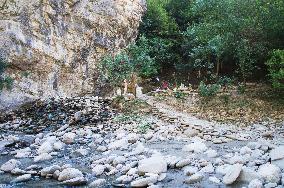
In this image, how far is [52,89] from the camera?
16.0m

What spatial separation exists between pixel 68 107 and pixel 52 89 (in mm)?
3594

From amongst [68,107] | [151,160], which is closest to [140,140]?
[151,160]

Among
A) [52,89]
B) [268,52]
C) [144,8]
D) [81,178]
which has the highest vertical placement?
[144,8]

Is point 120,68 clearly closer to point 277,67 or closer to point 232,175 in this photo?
point 277,67

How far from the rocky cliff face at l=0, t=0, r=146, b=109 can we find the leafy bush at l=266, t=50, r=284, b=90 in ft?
26.8

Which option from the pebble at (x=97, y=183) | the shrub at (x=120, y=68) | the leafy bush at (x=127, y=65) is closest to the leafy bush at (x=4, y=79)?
the leafy bush at (x=127, y=65)

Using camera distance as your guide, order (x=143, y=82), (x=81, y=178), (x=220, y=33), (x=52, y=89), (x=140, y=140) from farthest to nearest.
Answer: (x=143, y=82) → (x=52, y=89) → (x=220, y=33) → (x=140, y=140) → (x=81, y=178)

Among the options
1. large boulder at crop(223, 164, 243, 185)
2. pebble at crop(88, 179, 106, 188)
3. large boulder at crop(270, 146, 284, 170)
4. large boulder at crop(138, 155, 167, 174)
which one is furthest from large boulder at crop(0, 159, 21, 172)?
large boulder at crop(270, 146, 284, 170)

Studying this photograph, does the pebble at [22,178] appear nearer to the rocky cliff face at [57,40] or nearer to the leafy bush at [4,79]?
the leafy bush at [4,79]

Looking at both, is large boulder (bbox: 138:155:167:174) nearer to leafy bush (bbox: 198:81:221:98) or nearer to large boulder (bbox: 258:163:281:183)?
large boulder (bbox: 258:163:281:183)

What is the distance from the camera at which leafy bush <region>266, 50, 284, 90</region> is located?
37.2 ft

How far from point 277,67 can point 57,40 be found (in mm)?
8876

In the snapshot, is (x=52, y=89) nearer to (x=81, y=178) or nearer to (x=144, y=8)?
(x=144, y=8)

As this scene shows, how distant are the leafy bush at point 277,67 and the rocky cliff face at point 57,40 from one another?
26.8 ft
